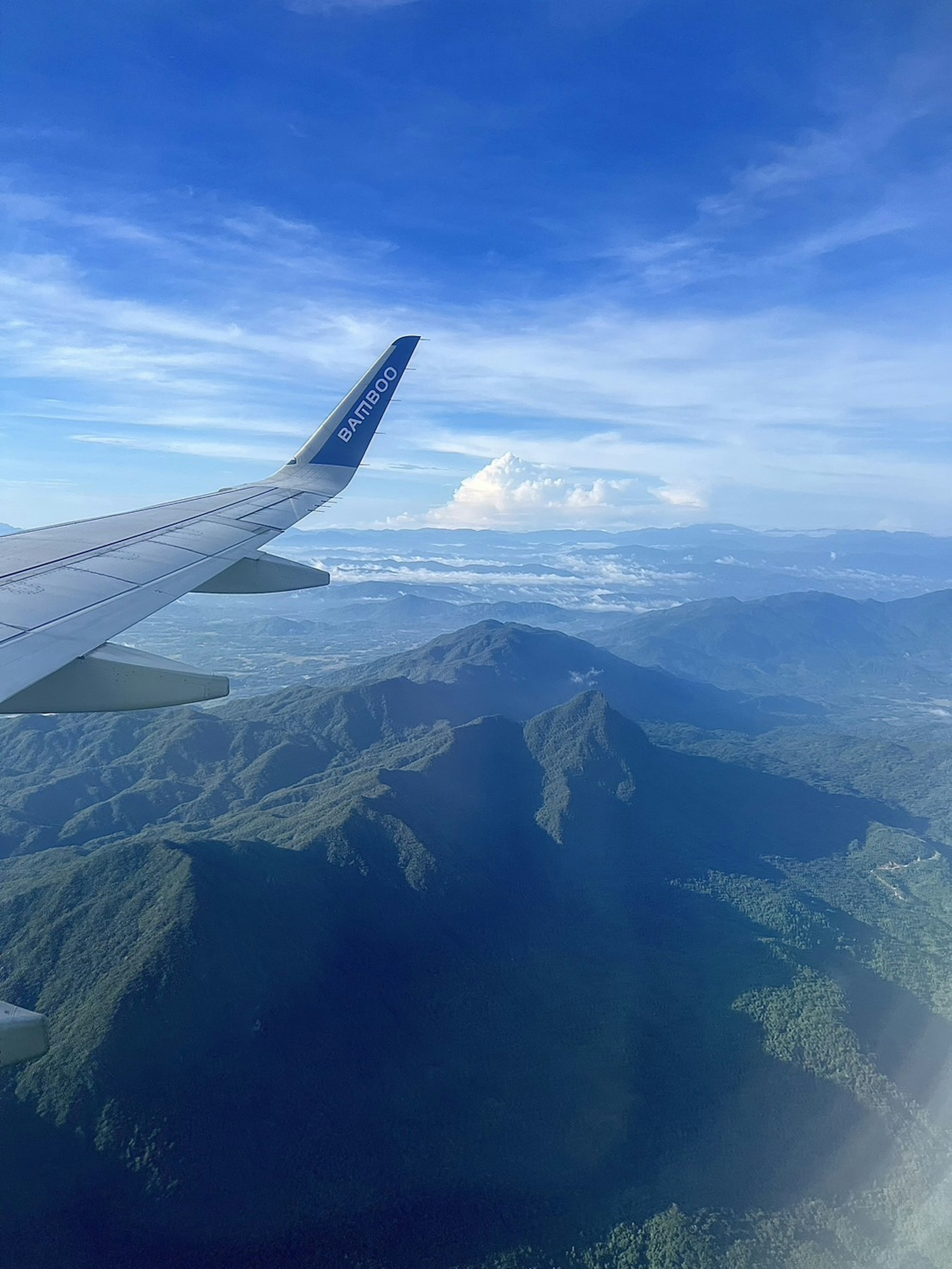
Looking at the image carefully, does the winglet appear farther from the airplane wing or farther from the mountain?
the mountain

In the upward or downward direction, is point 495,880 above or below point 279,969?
below

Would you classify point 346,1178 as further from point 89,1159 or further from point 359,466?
point 359,466

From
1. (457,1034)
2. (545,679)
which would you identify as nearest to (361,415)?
(457,1034)

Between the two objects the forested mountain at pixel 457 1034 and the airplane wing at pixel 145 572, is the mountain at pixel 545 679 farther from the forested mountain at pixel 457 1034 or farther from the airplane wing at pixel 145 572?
the airplane wing at pixel 145 572

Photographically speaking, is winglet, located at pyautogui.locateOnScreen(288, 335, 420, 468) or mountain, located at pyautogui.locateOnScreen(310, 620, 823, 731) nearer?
winglet, located at pyautogui.locateOnScreen(288, 335, 420, 468)

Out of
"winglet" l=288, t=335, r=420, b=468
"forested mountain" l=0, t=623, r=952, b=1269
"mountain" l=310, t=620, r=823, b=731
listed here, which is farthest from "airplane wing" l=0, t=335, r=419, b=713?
"mountain" l=310, t=620, r=823, b=731

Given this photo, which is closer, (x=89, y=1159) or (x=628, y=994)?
(x=89, y=1159)

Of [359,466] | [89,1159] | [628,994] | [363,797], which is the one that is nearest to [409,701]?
[363,797]
